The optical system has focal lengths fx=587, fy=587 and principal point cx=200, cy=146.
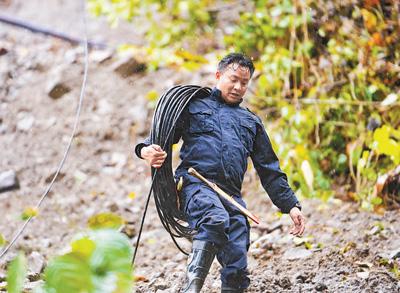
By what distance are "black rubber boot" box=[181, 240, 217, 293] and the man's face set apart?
743mm

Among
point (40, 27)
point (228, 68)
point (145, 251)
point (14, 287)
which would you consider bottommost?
point (145, 251)

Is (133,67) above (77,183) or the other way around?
above

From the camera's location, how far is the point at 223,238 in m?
2.64

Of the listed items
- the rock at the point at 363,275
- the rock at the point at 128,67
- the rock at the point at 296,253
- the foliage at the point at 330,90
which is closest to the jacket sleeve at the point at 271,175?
the rock at the point at 363,275

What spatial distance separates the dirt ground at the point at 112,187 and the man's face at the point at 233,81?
1.08 metres

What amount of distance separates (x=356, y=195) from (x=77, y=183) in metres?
2.93

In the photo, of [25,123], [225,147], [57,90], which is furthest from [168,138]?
[57,90]

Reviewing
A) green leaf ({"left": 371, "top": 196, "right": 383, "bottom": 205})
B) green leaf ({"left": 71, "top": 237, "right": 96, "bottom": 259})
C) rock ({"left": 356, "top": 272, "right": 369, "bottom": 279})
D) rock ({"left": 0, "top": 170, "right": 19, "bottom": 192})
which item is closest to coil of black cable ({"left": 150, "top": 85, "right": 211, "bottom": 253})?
rock ({"left": 356, "top": 272, "right": 369, "bottom": 279})

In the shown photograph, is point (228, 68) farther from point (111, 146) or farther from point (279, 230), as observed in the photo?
point (111, 146)

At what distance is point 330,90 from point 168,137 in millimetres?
2833

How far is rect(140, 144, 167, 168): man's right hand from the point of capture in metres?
2.68

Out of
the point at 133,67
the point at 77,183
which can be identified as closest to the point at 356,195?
the point at 77,183

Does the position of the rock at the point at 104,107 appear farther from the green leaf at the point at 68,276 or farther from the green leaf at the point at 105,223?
the green leaf at the point at 68,276

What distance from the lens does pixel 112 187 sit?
6.12m
